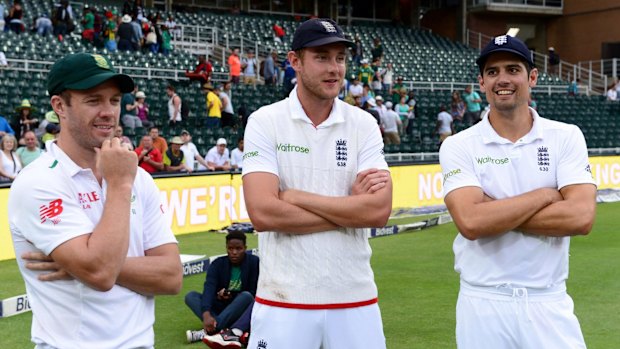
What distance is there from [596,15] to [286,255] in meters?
45.7

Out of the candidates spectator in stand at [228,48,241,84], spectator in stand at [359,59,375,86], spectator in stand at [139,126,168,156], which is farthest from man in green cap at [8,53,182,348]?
spectator in stand at [359,59,375,86]

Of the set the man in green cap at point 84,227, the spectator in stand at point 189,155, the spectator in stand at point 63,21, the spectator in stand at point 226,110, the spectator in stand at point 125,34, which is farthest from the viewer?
the spectator in stand at point 125,34

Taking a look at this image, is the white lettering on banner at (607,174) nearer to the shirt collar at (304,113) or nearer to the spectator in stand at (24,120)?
the spectator in stand at (24,120)

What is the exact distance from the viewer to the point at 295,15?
44281mm

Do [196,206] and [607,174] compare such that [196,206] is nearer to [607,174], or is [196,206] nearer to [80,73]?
[607,174]

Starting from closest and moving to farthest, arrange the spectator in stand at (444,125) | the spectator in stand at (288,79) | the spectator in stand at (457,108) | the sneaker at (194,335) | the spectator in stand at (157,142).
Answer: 1. the sneaker at (194,335)
2. the spectator in stand at (157,142)
3. the spectator in stand at (288,79)
4. the spectator in stand at (444,125)
5. the spectator in stand at (457,108)

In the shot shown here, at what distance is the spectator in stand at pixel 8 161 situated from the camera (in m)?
14.3

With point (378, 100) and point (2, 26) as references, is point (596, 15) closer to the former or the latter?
point (378, 100)

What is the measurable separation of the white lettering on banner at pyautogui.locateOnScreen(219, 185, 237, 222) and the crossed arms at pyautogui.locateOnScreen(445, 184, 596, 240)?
12.9 m

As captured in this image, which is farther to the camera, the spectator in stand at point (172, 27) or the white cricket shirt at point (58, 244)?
the spectator in stand at point (172, 27)

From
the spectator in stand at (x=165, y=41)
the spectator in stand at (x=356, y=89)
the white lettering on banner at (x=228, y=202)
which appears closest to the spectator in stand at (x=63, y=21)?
the spectator in stand at (x=165, y=41)

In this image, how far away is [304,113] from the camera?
181 inches

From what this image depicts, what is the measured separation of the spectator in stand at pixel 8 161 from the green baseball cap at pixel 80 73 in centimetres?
1129

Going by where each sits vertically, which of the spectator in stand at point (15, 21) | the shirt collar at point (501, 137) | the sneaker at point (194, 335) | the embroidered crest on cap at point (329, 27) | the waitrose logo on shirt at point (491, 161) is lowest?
the sneaker at point (194, 335)
